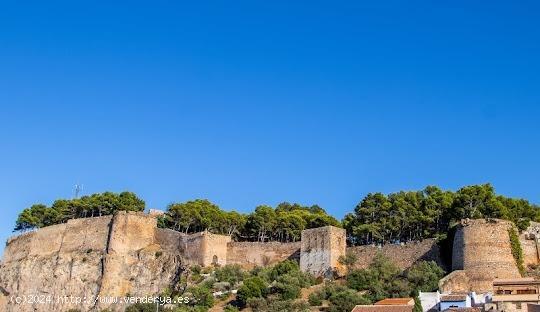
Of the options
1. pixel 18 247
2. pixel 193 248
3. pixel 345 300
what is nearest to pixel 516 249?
pixel 345 300

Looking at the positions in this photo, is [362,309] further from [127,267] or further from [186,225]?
[186,225]

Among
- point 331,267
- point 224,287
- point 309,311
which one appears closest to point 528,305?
point 309,311

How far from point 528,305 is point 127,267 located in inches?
989

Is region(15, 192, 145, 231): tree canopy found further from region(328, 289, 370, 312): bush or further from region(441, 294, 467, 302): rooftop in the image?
region(441, 294, 467, 302): rooftop

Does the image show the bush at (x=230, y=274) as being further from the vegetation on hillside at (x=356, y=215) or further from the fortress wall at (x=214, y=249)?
the vegetation on hillside at (x=356, y=215)

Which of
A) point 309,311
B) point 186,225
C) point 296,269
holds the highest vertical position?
point 186,225

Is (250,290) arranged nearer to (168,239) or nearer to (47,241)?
(168,239)

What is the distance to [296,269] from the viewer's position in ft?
143

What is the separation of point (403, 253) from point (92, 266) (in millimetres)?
→ 19529

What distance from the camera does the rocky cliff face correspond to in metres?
46.2

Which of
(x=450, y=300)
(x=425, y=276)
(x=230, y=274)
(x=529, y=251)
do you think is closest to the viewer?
(x=450, y=300)

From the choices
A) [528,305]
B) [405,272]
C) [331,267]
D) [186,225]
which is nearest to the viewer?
[528,305]

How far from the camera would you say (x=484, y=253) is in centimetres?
3669

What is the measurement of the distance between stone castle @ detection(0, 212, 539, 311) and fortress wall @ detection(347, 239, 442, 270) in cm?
6
